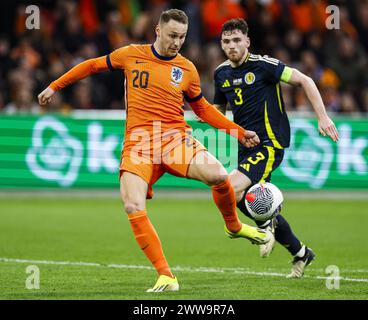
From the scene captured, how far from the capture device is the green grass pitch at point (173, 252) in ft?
27.2

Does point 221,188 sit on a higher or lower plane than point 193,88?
lower

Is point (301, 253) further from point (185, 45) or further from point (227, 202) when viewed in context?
point (185, 45)

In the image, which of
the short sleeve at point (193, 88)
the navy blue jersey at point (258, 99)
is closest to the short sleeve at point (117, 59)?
the short sleeve at point (193, 88)

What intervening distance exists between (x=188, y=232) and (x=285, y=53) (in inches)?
285

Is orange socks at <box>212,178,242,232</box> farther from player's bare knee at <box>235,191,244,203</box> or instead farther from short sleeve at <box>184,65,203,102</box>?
short sleeve at <box>184,65,203,102</box>

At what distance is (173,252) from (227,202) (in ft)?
8.65

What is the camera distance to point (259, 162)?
950 centimetres

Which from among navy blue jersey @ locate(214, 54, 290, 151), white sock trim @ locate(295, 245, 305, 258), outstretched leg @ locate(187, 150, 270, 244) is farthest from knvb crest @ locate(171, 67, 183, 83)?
white sock trim @ locate(295, 245, 305, 258)

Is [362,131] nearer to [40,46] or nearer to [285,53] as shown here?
[285,53]

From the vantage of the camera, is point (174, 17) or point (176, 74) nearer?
point (174, 17)

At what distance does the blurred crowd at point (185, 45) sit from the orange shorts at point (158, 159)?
9.03 metres

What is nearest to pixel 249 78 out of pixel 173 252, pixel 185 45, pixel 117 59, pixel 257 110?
pixel 257 110

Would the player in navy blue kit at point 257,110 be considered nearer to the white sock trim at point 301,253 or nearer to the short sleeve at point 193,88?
the white sock trim at point 301,253

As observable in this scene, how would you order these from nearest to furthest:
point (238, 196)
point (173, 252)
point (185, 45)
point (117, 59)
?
point (117, 59) → point (238, 196) → point (173, 252) → point (185, 45)
